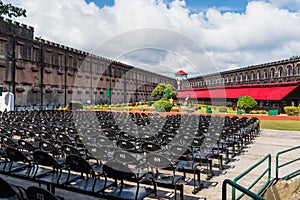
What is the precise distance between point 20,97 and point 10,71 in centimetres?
376

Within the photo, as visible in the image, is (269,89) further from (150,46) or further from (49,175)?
(49,175)

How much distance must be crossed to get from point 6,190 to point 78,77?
4784cm

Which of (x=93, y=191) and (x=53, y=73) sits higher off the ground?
(x=53, y=73)

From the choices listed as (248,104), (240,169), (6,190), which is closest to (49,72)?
(248,104)

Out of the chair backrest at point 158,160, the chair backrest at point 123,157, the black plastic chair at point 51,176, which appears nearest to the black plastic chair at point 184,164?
the chair backrest at point 158,160

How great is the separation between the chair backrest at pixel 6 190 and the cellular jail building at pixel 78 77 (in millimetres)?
33316

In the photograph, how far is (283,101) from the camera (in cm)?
3331

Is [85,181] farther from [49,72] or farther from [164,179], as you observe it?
[49,72]

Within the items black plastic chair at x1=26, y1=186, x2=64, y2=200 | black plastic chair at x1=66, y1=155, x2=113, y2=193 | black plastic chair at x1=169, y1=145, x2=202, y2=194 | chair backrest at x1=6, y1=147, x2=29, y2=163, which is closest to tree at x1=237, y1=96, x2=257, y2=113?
black plastic chair at x1=169, y1=145, x2=202, y2=194

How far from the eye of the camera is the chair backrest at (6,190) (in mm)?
3258

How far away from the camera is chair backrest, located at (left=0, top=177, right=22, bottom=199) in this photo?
326 centimetres

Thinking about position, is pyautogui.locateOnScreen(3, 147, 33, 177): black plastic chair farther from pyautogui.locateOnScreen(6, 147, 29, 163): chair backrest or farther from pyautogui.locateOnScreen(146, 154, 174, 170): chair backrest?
pyautogui.locateOnScreen(146, 154, 174, 170): chair backrest

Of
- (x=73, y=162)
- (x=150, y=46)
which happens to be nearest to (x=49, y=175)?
(x=73, y=162)

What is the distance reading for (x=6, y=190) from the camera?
3.35m
